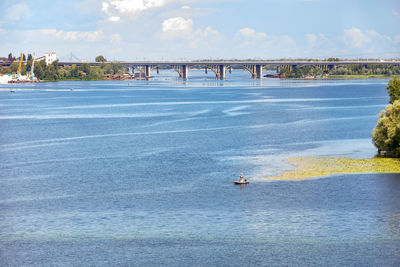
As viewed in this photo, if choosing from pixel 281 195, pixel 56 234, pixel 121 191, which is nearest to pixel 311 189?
pixel 281 195

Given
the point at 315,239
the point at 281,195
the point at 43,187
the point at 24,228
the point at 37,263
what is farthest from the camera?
the point at 43,187

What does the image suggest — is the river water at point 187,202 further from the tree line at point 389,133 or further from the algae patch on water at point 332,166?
the tree line at point 389,133

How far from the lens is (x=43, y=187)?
66125 millimetres

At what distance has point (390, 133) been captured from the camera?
77.2 m

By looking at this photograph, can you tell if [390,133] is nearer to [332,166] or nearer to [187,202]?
[332,166]

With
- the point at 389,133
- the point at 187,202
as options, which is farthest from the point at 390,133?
the point at 187,202

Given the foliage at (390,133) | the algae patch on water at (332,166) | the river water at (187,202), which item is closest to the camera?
the river water at (187,202)

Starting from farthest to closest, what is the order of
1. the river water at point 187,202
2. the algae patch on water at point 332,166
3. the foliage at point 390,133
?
the foliage at point 390,133, the algae patch on water at point 332,166, the river water at point 187,202

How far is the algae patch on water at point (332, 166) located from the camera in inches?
2773

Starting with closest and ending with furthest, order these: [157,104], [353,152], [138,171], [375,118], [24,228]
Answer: [24,228]
[138,171]
[353,152]
[375,118]
[157,104]

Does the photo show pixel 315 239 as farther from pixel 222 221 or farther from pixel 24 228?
pixel 24 228

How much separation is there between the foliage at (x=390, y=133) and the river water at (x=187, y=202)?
13.0 ft

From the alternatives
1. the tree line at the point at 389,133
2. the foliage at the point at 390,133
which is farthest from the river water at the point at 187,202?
the foliage at the point at 390,133

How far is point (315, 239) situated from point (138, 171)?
30.5m
